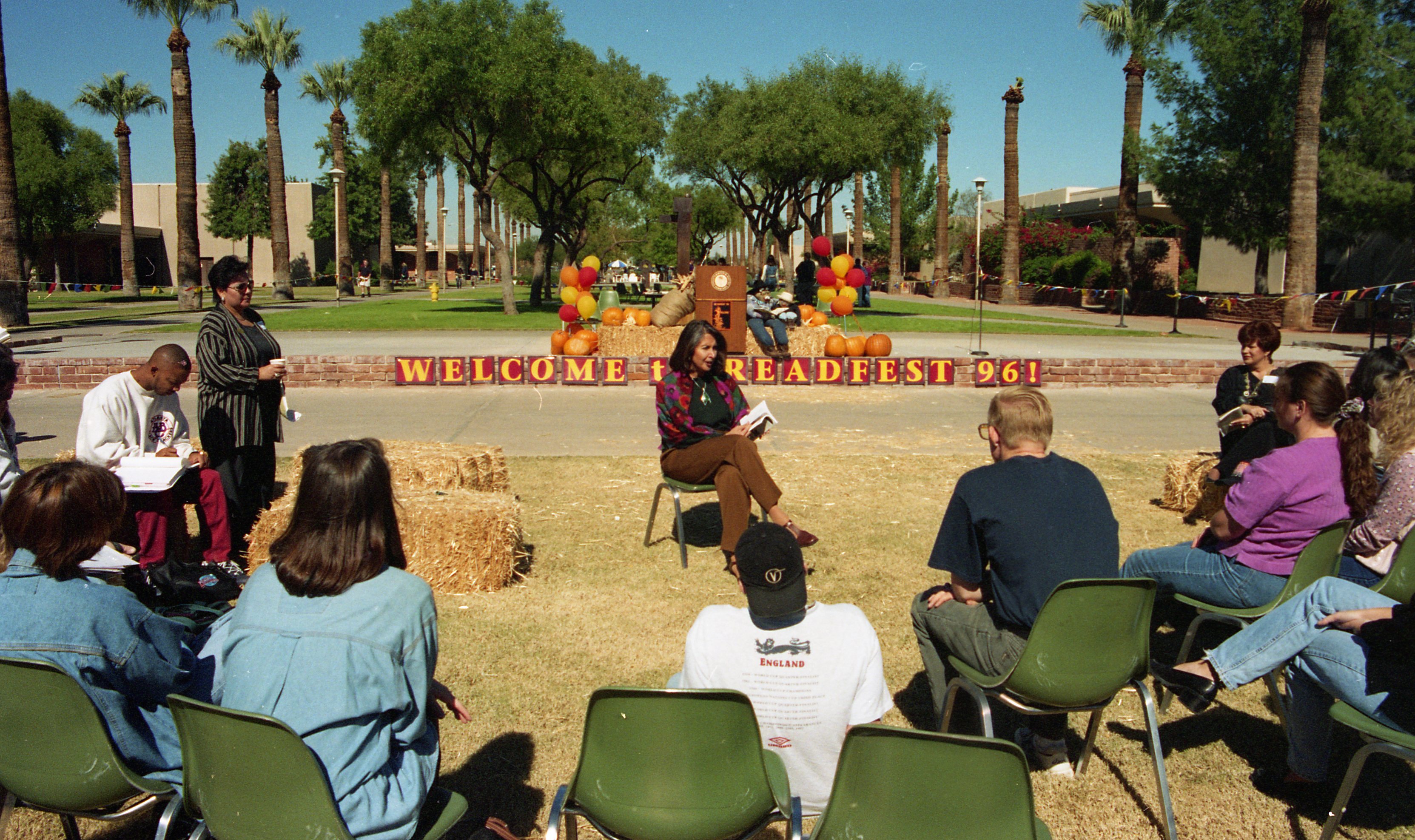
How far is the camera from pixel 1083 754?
11.8 feet

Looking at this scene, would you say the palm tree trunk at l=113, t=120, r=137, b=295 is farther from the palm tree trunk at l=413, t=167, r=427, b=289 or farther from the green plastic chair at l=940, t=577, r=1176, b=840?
the green plastic chair at l=940, t=577, r=1176, b=840

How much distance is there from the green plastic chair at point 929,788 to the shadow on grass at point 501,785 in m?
1.48

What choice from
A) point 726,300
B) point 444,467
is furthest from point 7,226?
point 444,467

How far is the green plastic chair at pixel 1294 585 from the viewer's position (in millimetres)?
3643

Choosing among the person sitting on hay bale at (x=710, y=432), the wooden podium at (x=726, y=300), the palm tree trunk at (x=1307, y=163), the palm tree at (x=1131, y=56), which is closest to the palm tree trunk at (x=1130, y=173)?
the palm tree at (x=1131, y=56)

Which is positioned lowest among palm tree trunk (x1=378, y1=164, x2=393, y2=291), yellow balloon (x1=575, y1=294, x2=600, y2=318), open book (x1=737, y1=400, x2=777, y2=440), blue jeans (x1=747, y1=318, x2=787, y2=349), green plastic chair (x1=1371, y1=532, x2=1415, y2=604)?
green plastic chair (x1=1371, y1=532, x2=1415, y2=604)

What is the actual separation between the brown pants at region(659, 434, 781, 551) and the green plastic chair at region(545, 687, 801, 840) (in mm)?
3207

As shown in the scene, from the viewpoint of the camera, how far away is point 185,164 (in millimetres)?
31750

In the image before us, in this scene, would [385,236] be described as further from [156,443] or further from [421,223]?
[156,443]

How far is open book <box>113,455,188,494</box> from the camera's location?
4742 millimetres

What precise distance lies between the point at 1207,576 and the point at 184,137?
35127mm

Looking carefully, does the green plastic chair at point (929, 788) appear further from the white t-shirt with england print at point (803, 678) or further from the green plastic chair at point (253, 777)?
the green plastic chair at point (253, 777)

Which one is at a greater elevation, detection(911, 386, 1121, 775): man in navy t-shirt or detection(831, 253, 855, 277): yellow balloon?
detection(831, 253, 855, 277): yellow balloon

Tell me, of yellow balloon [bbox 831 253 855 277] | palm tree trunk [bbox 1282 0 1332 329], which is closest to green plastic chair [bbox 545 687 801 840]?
yellow balloon [bbox 831 253 855 277]
